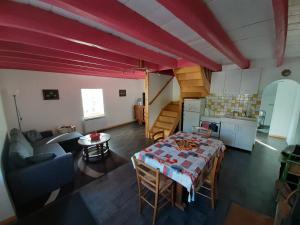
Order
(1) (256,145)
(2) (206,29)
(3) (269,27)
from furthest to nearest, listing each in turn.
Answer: (1) (256,145) → (3) (269,27) → (2) (206,29)

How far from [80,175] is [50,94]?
9.76 ft

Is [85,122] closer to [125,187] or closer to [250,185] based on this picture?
[125,187]

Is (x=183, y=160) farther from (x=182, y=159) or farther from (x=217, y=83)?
(x=217, y=83)

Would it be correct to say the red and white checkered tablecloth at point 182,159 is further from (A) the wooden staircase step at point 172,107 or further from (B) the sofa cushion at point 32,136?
(B) the sofa cushion at point 32,136

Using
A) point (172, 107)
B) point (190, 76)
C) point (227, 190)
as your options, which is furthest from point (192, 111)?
point (227, 190)

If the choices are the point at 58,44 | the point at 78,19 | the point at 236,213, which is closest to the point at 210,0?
the point at 78,19

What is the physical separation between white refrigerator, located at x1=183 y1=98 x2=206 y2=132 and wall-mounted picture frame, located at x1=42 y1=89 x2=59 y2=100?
13.9ft

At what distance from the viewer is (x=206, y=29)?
124 centimetres

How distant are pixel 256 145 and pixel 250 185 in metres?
2.25

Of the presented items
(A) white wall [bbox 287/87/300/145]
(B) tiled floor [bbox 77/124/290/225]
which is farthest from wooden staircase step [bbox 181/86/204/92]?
(A) white wall [bbox 287/87/300/145]

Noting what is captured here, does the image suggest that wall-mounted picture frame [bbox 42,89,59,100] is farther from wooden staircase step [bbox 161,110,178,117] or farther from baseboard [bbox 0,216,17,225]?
wooden staircase step [bbox 161,110,178,117]

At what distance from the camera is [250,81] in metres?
3.45

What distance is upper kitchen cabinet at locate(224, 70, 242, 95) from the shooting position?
11.7ft

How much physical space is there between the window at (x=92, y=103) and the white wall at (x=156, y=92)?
7.57ft
